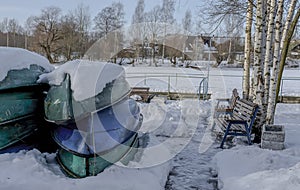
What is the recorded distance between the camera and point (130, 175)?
3820 mm

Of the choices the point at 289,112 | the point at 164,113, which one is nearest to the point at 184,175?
the point at 164,113

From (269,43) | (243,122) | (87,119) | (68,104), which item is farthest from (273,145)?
(68,104)

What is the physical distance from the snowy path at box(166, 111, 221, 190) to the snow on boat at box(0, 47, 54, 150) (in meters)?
2.35

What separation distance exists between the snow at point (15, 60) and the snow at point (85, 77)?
36 centimetres

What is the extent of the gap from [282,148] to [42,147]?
4128 mm

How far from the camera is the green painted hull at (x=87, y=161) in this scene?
3797 mm

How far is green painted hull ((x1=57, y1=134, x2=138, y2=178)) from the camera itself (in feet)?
12.5

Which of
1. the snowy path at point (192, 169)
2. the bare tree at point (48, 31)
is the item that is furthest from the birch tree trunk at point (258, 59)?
the bare tree at point (48, 31)

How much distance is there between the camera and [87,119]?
13.5ft

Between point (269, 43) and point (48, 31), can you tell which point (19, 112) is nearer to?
point (269, 43)

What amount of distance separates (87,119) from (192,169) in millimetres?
1811

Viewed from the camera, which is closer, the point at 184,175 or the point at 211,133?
the point at 184,175

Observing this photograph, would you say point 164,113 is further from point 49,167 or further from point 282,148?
point 49,167

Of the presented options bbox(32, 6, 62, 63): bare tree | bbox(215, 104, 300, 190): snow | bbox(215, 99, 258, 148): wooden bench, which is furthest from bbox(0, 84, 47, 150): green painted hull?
bbox(32, 6, 62, 63): bare tree
